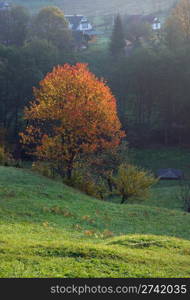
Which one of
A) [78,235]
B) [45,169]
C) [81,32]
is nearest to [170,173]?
[45,169]

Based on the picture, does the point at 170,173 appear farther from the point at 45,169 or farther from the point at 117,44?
the point at 117,44

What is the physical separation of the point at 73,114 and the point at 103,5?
112623 millimetres

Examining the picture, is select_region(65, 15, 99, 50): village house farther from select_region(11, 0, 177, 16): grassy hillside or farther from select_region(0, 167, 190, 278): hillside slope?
select_region(0, 167, 190, 278): hillside slope

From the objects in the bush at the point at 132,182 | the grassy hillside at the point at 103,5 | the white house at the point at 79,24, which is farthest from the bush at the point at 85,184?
the grassy hillside at the point at 103,5

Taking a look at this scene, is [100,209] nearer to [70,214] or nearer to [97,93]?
[70,214]

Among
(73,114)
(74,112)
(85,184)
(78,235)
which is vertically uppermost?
(74,112)

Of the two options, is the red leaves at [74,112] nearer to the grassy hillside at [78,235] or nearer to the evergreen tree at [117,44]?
the grassy hillside at [78,235]

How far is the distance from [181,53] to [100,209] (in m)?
40.2

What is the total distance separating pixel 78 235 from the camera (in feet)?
58.5

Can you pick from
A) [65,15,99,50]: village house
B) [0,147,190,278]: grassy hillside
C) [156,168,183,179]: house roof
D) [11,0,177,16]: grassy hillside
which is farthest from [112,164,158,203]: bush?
[11,0,177,16]: grassy hillside

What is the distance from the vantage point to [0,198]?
71.4 ft

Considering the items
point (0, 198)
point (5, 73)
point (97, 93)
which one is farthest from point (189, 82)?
point (0, 198)

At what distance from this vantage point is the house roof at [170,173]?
4709 cm

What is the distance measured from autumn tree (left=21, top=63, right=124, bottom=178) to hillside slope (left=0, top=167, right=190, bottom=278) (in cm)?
333
